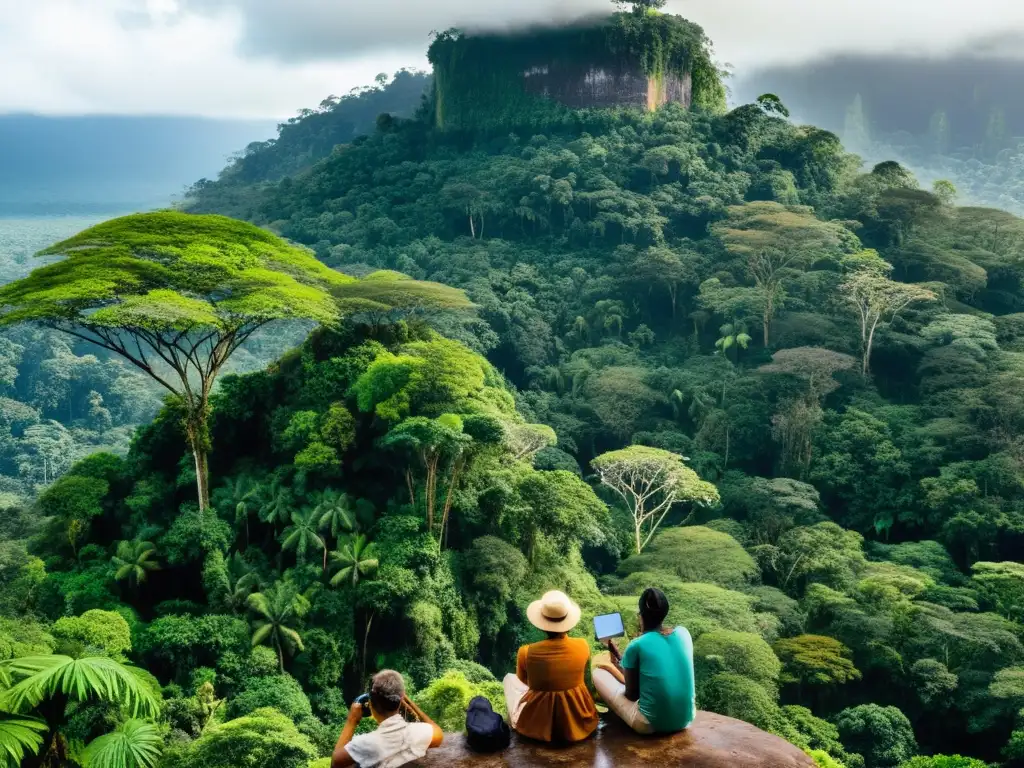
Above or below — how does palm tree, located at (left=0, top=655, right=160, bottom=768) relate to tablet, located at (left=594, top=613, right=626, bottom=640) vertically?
below

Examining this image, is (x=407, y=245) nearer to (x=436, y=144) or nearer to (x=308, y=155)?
(x=436, y=144)

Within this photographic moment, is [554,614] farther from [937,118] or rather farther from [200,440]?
[937,118]

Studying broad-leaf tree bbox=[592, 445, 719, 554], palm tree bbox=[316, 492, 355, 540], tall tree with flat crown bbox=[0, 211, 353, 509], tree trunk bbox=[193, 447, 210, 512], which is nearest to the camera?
tall tree with flat crown bbox=[0, 211, 353, 509]

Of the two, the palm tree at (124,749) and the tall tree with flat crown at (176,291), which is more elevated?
the tall tree with flat crown at (176,291)

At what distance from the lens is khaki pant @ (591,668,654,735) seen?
16.8ft

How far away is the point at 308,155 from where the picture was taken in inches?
3150

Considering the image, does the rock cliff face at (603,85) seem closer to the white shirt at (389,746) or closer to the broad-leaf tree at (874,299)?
the broad-leaf tree at (874,299)

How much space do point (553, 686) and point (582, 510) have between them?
14.6 m

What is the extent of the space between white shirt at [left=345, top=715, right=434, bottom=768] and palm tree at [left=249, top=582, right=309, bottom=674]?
11.7 metres

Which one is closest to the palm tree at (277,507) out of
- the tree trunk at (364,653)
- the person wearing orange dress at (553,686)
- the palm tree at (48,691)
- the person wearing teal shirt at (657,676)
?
the tree trunk at (364,653)

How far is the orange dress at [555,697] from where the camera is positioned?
16.6 ft

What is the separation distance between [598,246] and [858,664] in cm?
2687

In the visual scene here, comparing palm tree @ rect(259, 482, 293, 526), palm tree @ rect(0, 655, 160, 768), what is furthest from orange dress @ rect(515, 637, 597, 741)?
palm tree @ rect(259, 482, 293, 526)

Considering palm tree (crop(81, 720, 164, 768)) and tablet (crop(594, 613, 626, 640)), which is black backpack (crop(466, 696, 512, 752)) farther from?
palm tree (crop(81, 720, 164, 768))
